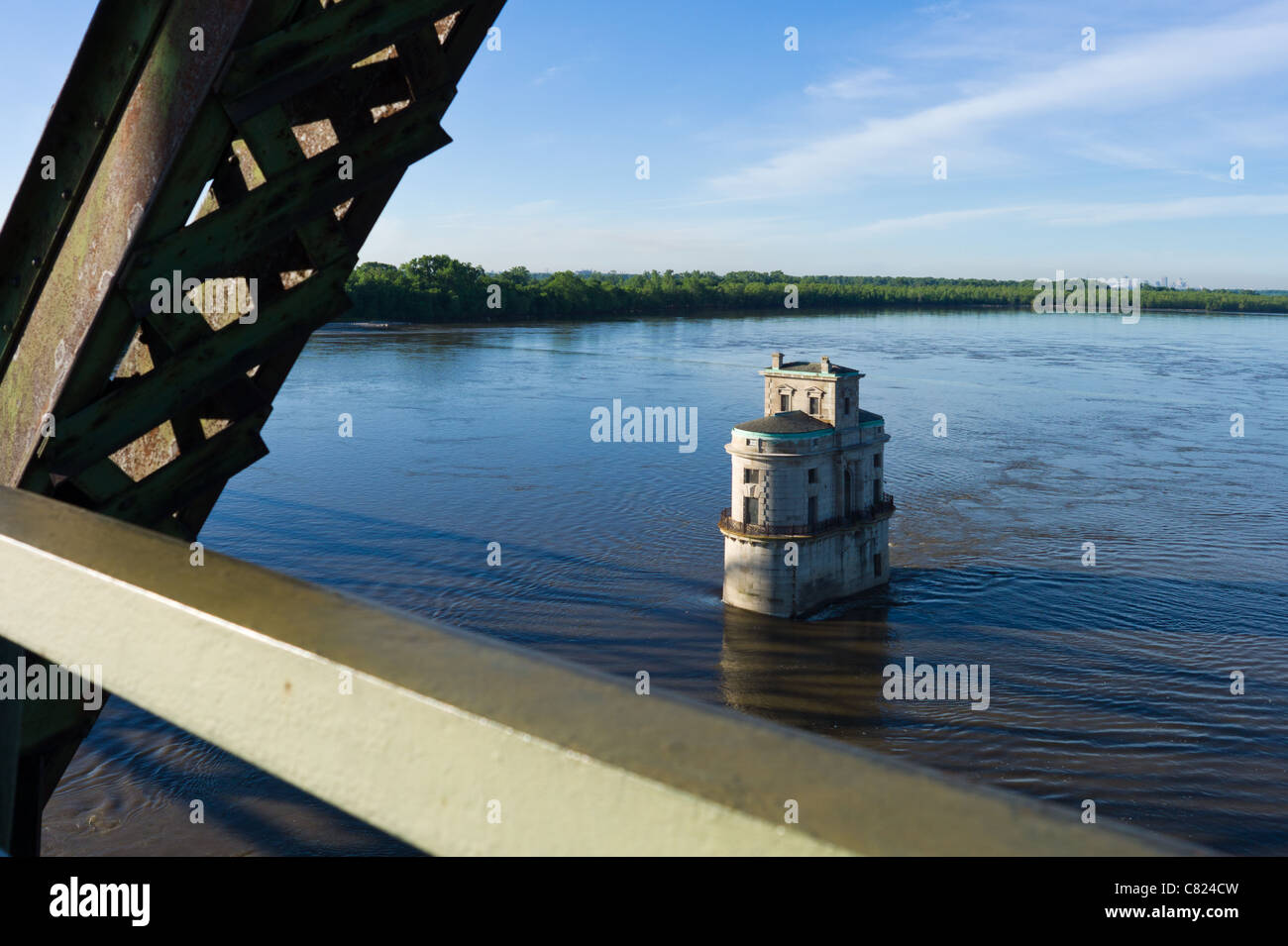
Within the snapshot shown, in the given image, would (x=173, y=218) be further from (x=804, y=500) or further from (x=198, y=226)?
(x=804, y=500)

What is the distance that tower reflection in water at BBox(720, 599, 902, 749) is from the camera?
22781 millimetres

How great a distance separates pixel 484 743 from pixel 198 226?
1406 mm

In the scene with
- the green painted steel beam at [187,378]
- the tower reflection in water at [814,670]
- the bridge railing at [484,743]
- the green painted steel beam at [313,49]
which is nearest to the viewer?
the bridge railing at [484,743]

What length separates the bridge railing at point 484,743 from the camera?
0.53 metres

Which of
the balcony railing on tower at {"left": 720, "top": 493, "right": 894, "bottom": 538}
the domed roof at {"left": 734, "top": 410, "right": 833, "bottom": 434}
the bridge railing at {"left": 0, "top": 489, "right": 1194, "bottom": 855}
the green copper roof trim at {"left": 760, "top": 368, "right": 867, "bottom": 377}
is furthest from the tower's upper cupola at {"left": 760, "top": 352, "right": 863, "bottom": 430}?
the bridge railing at {"left": 0, "top": 489, "right": 1194, "bottom": 855}

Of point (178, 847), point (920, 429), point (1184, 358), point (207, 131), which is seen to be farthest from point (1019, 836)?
A: point (1184, 358)

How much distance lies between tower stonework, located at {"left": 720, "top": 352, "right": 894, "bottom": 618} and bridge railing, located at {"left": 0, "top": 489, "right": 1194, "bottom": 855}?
2581 cm

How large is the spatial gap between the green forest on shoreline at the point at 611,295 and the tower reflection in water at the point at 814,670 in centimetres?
4297

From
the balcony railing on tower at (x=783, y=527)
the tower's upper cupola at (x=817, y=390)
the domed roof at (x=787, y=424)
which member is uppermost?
the tower's upper cupola at (x=817, y=390)

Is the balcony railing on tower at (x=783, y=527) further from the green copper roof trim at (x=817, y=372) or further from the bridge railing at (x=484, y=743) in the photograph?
the bridge railing at (x=484, y=743)

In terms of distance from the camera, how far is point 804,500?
88.1ft

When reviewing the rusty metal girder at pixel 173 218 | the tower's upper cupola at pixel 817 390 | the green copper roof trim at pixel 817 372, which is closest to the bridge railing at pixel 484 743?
the rusty metal girder at pixel 173 218

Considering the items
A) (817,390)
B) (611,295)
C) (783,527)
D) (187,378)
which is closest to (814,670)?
(783,527)
